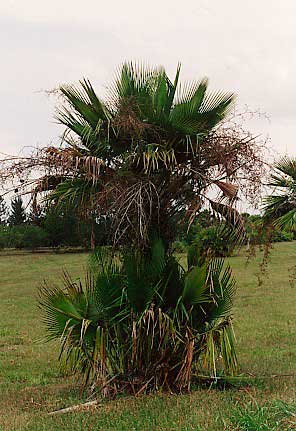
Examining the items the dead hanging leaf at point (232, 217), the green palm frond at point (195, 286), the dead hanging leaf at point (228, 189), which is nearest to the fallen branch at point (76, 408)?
the green palm frond at point (195, 286)

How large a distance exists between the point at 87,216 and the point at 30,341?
26.3 ft

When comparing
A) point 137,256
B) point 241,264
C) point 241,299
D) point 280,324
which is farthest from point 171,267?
point 241,264

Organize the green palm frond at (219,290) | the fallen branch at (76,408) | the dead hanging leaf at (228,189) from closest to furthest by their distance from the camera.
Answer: the fallen branch at (76,408) → the dead hanging leaf at (228,189) → the green palm frond at (219,290)

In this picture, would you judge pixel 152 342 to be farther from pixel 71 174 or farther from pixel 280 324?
pixel 280 324

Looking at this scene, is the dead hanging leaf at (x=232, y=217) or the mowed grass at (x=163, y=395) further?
the dead hanging leaf at (x=232, y=217)

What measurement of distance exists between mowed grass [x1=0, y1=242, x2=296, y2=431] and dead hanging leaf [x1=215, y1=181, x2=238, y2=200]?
8.55 ft

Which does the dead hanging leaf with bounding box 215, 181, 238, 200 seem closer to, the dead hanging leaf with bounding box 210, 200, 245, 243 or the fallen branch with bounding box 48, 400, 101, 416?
the dead hanging leaf with bounding box 210, 200, 245, 243

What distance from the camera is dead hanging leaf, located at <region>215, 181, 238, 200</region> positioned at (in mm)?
8891

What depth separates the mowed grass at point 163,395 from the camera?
7.38 metres

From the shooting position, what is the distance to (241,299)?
24.3 m

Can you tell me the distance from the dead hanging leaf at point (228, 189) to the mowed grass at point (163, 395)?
2.61m

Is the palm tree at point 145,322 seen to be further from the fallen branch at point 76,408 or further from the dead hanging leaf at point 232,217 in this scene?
the dead hanging leaf at point 232,217

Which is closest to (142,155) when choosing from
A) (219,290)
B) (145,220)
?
(145,220)

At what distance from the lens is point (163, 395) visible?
8758 mm
